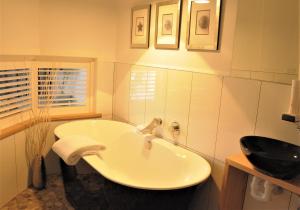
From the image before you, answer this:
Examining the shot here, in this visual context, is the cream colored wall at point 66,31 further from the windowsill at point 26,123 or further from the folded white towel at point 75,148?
the folded white towel at point 75,148

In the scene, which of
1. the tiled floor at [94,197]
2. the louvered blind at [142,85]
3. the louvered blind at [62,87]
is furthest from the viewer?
the louvered blind at [62,87]

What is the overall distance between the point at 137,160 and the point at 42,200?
1.01m

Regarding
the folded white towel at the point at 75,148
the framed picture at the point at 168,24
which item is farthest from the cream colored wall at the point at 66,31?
the folded white towel at the point at 75,148

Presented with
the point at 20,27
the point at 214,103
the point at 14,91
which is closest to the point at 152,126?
the point at 214,103

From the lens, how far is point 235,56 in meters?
1.96

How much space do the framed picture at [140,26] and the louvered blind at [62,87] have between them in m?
0.77

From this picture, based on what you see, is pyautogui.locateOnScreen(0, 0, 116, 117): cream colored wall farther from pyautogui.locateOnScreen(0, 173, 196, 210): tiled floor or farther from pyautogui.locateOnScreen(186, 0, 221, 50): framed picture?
pyautogui.locateOnScreen(186, 0, 221, 50): framed picture

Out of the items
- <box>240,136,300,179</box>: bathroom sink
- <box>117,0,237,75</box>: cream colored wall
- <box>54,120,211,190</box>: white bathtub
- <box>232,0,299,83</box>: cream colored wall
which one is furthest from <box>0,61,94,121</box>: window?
<box>240,136,300,179</box>: bathroom sink

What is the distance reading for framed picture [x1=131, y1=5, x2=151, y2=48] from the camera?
9.14 ft

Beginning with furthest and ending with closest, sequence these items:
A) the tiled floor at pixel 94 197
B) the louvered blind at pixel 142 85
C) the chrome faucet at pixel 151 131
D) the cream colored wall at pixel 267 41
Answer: the louvered blind at pixel 142 85, the chrome faucet at pixel 151 131, the tiled floor at pixel 94 197, the cream colored wall at pixel 267 41

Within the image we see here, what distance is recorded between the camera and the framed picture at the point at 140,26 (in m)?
2.79

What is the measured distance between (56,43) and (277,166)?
2.57 metres

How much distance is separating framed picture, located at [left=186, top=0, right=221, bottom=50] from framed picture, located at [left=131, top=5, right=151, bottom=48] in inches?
25.1

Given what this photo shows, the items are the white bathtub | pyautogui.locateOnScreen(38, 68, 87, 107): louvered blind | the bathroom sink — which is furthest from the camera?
pyautogui.locateOnScreen(38, 68, 87, 107): louvered blind
